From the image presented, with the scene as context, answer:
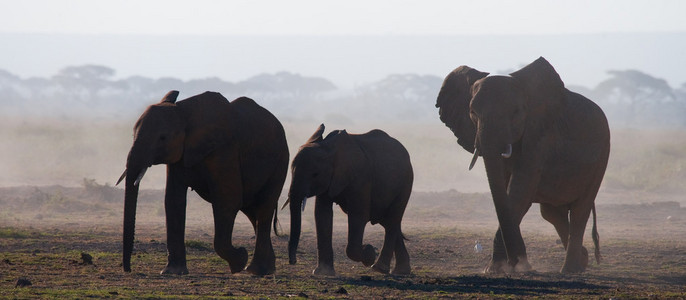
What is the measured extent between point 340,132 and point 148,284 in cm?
336

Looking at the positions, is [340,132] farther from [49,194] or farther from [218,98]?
[49,194]

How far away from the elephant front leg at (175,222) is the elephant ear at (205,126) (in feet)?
1.44

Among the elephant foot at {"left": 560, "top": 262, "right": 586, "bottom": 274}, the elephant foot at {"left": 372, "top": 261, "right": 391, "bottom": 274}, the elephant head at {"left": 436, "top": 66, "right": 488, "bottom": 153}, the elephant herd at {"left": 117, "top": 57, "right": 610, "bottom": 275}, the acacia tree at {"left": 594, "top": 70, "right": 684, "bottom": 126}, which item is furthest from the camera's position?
the acacia tree at {"left": 594, "top": 70, "right": 684, "bottom": 126}

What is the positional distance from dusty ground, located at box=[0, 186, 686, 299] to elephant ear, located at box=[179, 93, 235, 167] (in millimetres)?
1466

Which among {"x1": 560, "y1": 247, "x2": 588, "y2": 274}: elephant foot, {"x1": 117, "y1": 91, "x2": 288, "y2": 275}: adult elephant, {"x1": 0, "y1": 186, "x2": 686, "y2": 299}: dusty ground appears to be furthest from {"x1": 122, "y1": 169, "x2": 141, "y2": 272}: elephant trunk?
{"x1": 560, "y1": 247, "x2": 588, "y2": 274}: elephant foot

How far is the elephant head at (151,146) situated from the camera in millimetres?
12195

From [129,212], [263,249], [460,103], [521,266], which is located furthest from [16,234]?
[521,266]

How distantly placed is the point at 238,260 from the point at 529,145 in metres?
4.02

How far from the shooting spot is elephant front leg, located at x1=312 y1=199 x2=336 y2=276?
13453 mm

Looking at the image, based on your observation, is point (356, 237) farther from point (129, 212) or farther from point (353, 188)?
point (129, 212)

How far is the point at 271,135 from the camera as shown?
13492 millimetres

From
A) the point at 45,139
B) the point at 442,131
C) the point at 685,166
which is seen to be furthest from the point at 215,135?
the point at 442,131

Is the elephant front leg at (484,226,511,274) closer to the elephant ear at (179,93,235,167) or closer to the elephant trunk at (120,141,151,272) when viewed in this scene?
the elephant ear at (179,93,235,167)

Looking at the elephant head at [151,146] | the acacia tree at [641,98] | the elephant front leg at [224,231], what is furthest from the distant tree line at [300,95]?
the elephant head at [151,146]
